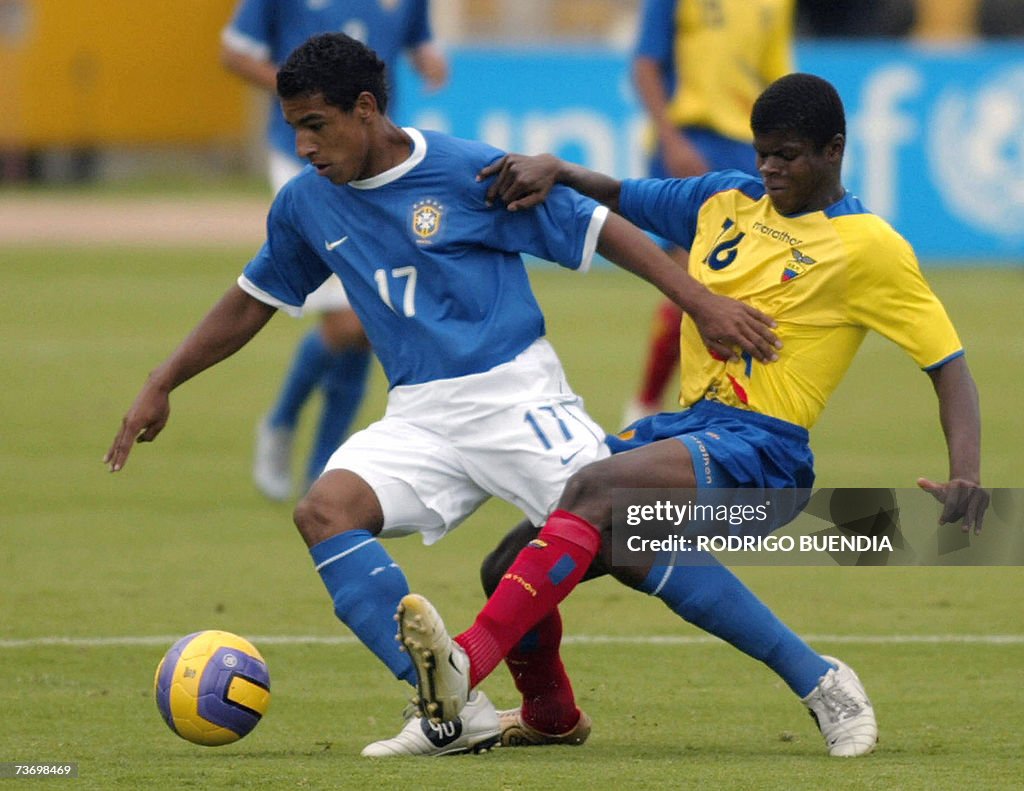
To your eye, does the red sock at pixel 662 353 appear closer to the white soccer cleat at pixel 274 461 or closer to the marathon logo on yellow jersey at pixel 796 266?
the white soccer cleat at pixel 274 461

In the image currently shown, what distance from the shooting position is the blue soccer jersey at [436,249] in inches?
214

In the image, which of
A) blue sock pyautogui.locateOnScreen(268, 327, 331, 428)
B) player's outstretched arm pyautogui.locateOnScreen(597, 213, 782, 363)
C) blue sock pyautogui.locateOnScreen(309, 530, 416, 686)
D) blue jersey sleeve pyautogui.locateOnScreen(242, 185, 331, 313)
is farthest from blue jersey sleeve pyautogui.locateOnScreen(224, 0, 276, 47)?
blue sock pyautogui.locateOnScreen(309, 530, 416, 686)

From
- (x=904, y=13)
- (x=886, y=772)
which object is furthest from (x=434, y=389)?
(x=904, y=13)

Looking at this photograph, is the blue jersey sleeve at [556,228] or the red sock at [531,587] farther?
the blue jersey sleeve at [556,228]

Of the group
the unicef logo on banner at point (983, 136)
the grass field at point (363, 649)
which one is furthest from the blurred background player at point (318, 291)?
the unicef logo on banner at point (983, 136)

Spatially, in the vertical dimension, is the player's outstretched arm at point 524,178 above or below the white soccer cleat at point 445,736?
above

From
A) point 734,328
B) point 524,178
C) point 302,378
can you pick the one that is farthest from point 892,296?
point 302,378

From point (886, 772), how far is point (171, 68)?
24627 millimetres

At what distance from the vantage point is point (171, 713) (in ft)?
16.5

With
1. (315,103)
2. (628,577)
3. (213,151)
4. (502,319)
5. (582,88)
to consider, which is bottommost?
(213,151)

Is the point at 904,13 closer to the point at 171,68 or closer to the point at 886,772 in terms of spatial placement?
the point at 171,68

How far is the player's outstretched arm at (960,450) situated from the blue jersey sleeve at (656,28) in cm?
473

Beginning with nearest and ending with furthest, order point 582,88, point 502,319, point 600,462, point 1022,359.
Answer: point 600,462 → point 502,319 → point 1022,359 → point 582,88

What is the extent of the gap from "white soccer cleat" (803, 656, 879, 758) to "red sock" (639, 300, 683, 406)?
463 centimetres
